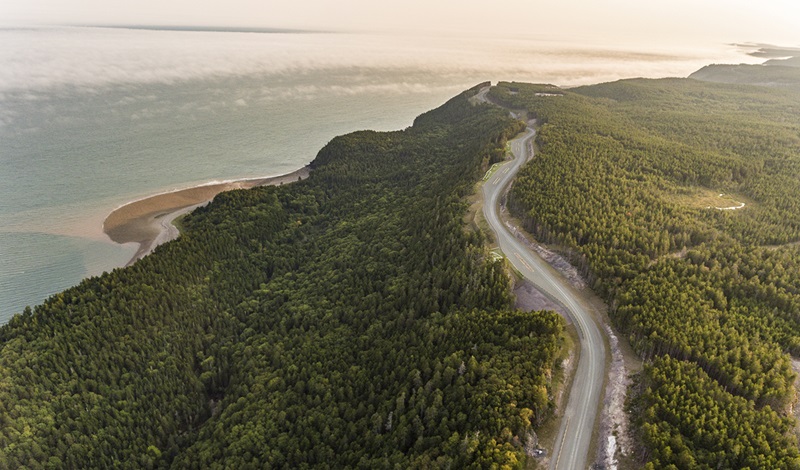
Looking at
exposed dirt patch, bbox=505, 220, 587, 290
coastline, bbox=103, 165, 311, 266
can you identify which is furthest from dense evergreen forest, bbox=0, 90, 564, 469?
coastline, bbox=103, 165, 311, 266

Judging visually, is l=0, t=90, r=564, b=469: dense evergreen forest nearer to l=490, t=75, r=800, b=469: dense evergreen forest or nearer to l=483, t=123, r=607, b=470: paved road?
l=483, t=123, r=607, b=470: paved road

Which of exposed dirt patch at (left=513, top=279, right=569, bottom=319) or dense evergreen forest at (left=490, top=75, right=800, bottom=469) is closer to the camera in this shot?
dense evergreen forest at (left=490, top=75, right=800, bottom=469)

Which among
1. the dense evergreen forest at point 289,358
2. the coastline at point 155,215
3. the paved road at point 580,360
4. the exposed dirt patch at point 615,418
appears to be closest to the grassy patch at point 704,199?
the paved road at point 580,360

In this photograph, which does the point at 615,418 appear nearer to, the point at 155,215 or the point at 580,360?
the point at 580,360

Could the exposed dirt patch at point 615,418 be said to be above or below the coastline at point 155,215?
below

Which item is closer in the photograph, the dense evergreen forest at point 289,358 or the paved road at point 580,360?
the paved road at point 580,360

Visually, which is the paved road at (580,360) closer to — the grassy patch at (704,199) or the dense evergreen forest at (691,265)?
the dense evergreen forest at (691,265)

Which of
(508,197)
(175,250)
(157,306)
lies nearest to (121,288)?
(157,306)
